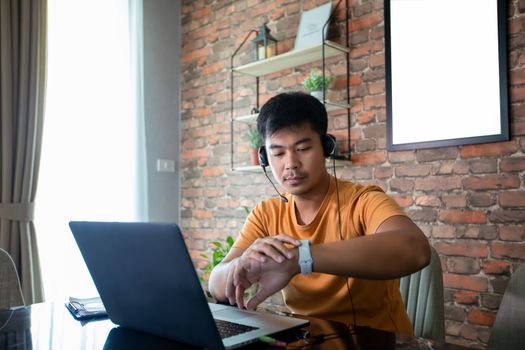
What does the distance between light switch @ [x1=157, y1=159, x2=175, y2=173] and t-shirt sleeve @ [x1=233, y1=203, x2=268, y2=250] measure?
7.21 ft

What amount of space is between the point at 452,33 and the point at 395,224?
4.93 feet

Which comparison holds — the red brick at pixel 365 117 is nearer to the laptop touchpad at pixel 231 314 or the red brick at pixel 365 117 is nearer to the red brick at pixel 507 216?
the red brick at pixel 507 216

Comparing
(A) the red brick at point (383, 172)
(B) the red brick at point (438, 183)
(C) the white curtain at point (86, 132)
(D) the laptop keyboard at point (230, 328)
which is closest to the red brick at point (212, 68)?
(C) the white curtain at point (86, 132)

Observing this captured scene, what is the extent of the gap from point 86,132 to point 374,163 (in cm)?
201

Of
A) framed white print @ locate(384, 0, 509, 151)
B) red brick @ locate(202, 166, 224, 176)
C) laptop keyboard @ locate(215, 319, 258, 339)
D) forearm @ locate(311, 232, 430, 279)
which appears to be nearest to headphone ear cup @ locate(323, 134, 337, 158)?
forearm @ locate(311, 232, 430, 279)

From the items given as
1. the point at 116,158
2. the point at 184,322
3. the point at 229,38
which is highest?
the point at 229,38

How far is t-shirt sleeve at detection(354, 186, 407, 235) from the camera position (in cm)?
128

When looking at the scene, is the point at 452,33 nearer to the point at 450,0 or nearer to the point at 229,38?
the point at 450,0

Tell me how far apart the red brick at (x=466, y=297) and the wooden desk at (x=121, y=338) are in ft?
4.69

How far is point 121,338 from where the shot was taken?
997 mm

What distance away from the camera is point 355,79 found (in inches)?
108

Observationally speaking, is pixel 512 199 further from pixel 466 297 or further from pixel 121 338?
pixel 121 338

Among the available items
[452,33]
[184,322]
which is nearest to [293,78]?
[452,33]

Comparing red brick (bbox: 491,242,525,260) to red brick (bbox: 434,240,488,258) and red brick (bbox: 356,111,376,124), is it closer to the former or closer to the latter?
red brick (bbox: 434,240,488,258)
